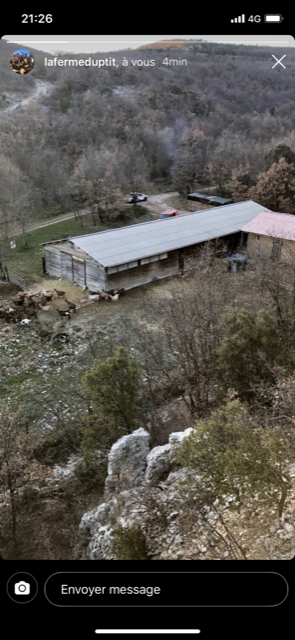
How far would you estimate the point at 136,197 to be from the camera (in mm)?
43219

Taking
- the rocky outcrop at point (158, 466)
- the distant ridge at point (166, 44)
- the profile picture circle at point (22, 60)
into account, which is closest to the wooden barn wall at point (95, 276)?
the rocky outcrop at point (158, 466)

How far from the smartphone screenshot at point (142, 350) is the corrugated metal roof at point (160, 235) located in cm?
17

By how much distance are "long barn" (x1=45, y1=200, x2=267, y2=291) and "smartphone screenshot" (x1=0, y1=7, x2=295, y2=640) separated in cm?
16

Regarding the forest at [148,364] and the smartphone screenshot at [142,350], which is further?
the forest at [148,364]

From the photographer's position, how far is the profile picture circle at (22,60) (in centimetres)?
614

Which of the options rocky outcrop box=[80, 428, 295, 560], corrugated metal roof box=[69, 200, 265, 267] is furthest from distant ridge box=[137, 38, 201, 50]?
corrugated metal roof box=[69, 200, 265, 267]

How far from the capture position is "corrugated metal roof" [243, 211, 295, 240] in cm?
2809

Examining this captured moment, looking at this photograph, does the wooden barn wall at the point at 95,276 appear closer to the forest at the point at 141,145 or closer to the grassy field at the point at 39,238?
the grassy field at the point at 39,238

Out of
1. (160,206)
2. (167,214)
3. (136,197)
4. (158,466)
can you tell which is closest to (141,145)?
(136,197)
